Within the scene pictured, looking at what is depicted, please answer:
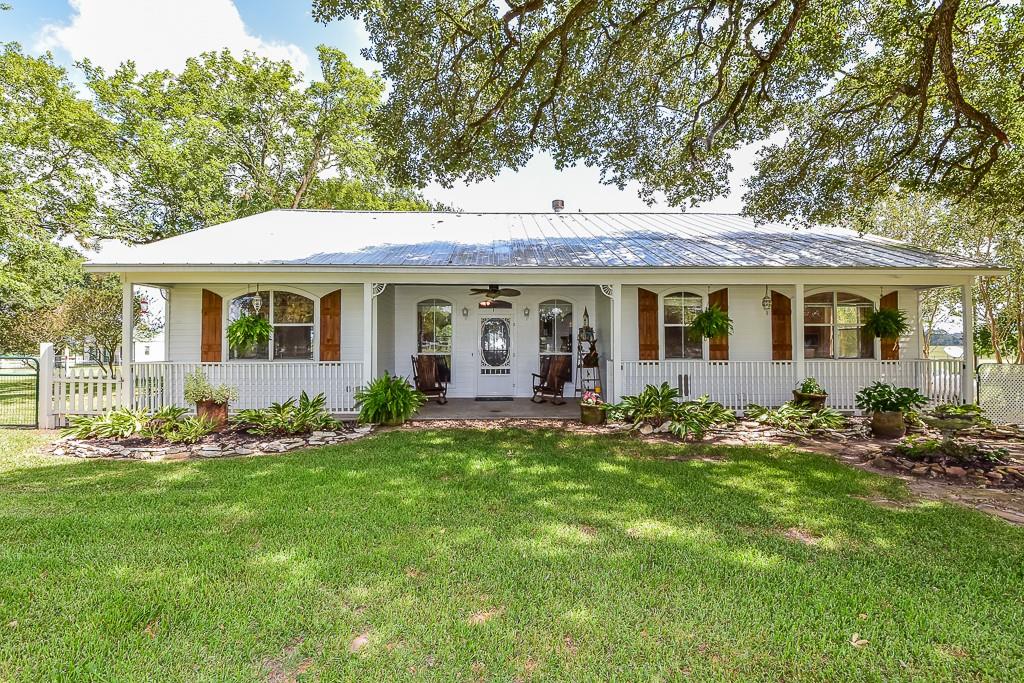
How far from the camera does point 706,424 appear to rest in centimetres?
716

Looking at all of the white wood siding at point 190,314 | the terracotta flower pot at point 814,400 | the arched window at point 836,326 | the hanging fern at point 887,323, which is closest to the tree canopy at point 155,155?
the white wood siding at point 190,314

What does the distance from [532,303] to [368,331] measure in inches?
154

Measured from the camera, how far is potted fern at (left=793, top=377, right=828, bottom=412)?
26.2 ft

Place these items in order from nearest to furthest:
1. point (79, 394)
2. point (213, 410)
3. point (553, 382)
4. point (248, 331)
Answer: point (213, 410)
point (79, 394)
point (248, 331)
point (553, 382)

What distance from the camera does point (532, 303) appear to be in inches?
409

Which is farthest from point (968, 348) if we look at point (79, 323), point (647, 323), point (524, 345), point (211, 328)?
point (79, 323)

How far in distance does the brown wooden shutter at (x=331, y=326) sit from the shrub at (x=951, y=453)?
8646mm

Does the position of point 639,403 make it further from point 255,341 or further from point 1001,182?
point 1001,182

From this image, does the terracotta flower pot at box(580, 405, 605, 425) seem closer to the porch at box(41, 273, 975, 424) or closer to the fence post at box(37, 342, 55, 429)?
the porch at box(41, 273, 975, 424)

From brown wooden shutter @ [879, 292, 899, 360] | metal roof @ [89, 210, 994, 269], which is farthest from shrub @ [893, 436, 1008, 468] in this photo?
brown wooden shutter @ [879, 292, 899, 360]

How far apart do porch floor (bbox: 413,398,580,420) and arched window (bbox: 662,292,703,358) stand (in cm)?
223

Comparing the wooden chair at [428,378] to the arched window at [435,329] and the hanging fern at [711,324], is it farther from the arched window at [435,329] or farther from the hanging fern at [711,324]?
the hanging fern at [711,324]

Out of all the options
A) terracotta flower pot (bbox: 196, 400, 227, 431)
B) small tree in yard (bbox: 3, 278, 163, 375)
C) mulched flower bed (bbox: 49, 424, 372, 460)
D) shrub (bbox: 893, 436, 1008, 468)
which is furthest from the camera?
small tree in yard (bbox: 3, 278, 163, 375)

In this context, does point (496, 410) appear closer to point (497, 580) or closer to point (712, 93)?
point (497, 580)
